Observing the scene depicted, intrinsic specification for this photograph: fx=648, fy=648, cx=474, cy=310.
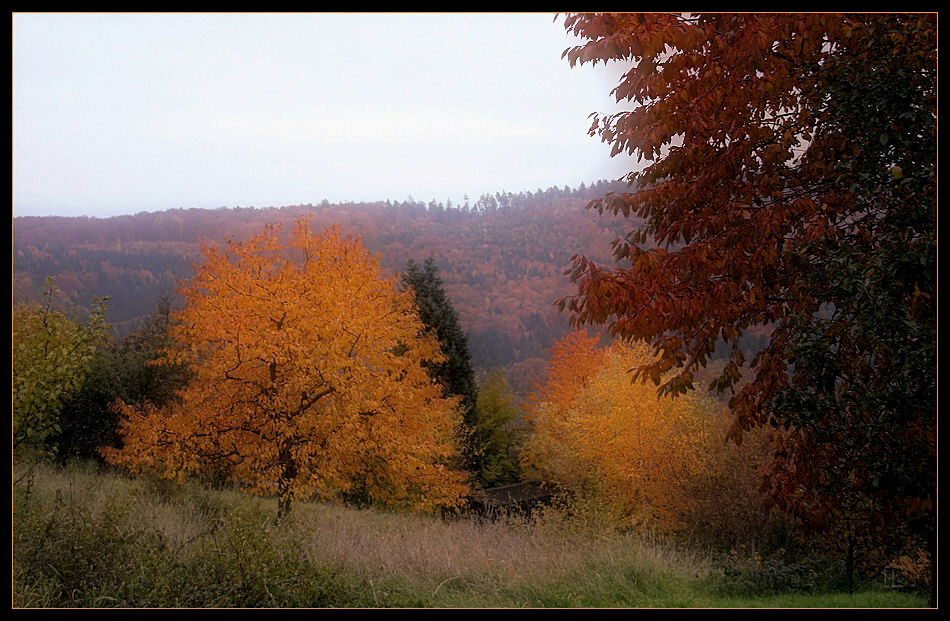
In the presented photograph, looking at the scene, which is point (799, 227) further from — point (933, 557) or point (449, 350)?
point (449, 350)

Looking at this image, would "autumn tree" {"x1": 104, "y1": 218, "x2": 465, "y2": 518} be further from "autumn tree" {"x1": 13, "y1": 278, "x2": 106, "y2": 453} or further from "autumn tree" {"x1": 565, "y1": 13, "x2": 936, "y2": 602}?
"autumn tree" {"x1": 565, "y1": 13, "x2": 936, "y2": 602}

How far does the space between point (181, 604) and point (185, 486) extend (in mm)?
2630

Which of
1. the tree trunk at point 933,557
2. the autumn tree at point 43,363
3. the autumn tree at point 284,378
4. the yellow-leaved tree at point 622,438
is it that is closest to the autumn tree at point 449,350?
the autumn tree at point 284,378

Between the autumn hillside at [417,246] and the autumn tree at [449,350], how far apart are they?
0.63ft

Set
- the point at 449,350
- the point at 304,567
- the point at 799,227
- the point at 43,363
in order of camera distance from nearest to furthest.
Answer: the point at 799,227
the point at 304,567
the point at 43,363
the point at 449,350

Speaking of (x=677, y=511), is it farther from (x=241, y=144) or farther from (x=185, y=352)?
(x=241, y=144)

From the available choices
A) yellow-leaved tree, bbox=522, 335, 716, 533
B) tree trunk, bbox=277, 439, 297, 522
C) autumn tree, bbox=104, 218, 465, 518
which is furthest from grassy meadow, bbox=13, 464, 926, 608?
yellow-leaved tree, bbox=522, 335, 716, 533

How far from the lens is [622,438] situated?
34.1 feet

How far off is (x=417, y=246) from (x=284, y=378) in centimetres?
227

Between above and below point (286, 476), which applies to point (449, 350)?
above

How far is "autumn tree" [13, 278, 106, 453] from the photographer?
19.5ft

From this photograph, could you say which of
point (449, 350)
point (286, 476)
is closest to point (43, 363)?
point (286, 476)

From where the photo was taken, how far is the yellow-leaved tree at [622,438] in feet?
30.5
